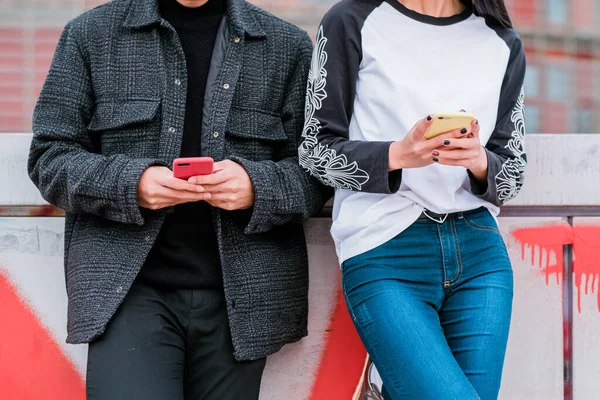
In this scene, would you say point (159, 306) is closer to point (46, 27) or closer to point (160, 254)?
point (160, 254)

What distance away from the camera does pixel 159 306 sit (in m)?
2.01

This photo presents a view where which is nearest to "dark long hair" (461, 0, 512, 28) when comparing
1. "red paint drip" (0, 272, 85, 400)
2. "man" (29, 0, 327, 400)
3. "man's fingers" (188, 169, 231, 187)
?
"man" (29, 0, 327, 400)

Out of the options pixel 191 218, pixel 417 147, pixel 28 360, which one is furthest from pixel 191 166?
pixel 28 360

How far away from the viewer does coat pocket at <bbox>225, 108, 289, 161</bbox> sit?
2.11m

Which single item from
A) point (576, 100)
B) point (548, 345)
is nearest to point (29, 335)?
point (548, 345)

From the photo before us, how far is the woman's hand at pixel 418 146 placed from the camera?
1.78 m

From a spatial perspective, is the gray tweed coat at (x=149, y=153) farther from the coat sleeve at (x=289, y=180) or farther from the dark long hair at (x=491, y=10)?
the dark long hair at (x=491, y=10)

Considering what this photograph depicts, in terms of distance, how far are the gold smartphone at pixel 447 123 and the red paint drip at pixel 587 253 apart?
94 centimetres

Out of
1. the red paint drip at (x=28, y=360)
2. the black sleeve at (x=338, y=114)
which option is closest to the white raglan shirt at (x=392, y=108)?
the black sleeve at (x=338, y=114)

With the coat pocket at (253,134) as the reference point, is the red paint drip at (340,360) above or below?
below

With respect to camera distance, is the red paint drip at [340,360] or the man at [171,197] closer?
the man at [171,197]

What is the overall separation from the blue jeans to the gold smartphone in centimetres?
31

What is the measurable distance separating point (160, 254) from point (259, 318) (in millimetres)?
307

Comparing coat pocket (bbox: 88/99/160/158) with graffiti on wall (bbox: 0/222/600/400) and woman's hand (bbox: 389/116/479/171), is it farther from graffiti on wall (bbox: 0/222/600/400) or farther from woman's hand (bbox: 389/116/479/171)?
woman's hand (bbox: 389/116/479/171)
